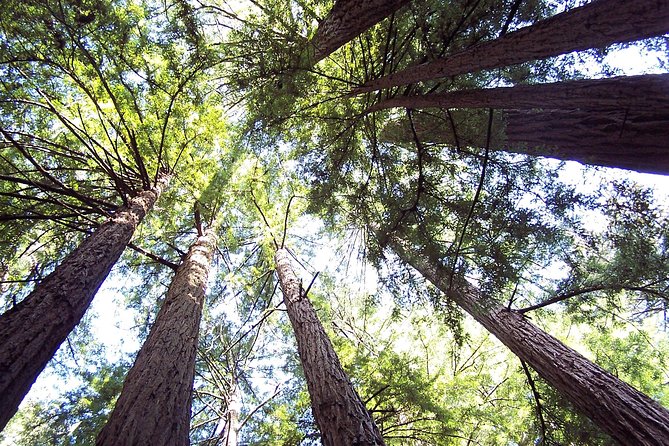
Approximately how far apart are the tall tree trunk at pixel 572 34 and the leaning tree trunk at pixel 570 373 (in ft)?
7.07

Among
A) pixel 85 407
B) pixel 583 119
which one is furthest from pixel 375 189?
pixel 85 407

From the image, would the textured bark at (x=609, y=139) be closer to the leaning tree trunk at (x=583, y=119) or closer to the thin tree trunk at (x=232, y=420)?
the leaning tree trunk at (x=583, y=119)

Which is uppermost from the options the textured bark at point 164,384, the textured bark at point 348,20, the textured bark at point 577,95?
the textured bark at point 348,20

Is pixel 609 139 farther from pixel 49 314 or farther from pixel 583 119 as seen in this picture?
pixel 49 314

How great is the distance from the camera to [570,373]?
3.66 m

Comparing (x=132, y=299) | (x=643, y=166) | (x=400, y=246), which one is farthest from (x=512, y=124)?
(x=132, y=299)

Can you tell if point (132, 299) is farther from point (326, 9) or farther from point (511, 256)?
point (511, 256)

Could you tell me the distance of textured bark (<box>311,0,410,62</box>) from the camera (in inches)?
136

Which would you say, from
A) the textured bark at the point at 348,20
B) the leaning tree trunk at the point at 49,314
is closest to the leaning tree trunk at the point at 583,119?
the textured bark at the point at 348,20

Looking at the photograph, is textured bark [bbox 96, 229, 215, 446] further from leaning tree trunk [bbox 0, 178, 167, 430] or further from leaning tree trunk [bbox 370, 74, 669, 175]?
leaning tree trunk [bbox 370, 74, 669, 175]

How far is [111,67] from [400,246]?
446cm

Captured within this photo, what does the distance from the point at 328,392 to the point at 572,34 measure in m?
3.31

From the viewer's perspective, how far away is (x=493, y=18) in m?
3.45

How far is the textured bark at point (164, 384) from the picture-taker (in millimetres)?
2248
